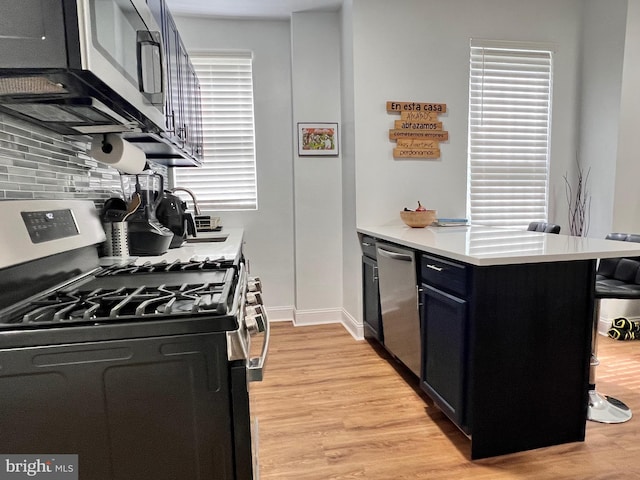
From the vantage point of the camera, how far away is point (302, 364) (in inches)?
109

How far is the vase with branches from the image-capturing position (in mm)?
3445

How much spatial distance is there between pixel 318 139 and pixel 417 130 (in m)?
0.85

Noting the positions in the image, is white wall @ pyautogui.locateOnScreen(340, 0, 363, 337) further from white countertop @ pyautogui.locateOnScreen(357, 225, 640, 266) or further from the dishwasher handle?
white countertop @ pyautogui.locateOnScreen(357, 225, 640, 266)

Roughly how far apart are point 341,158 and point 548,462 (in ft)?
8.52

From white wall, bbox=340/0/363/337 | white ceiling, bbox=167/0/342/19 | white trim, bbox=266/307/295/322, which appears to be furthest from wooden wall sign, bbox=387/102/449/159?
white trim, bbox=266/307/295/322

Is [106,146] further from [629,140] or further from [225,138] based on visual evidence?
[629,140]

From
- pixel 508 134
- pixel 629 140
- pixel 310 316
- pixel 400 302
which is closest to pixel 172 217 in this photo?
pixel 400 302

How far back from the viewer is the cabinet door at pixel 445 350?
1728mm

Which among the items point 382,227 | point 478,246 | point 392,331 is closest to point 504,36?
point 382,227

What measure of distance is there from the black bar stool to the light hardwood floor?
0.23 feet

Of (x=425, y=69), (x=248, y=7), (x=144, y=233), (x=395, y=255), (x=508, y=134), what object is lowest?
(x=395, y=255)

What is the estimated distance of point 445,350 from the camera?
6.10ft

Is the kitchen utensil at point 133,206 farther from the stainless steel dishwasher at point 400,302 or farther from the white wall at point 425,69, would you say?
the white wall at point 425,69

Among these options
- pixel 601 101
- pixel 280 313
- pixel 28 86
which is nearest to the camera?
pixel 28 86
